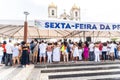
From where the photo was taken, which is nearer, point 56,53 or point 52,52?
point 56,53

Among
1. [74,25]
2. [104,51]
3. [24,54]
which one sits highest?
[74,25]

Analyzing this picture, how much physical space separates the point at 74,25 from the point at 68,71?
3997 millimetres

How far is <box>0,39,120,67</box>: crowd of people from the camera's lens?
44.8ft

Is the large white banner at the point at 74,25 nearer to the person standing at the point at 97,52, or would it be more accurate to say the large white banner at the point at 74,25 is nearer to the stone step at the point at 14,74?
the person standing at the point at 97,52

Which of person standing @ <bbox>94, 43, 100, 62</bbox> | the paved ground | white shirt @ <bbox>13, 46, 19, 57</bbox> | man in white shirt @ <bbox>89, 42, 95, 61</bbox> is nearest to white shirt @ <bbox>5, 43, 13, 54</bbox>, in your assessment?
white shirt @ <bbox>13, 46, 19, 57</bbox>

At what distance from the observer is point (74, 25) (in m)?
15.5

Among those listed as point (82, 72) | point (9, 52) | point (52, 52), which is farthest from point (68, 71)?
point (9, 52)

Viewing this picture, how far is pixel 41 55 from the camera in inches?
571

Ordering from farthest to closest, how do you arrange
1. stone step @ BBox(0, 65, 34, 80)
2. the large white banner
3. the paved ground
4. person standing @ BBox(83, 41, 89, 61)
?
person standing @ BBox(83, 41, 89, 61), the large white banner, the paved ground, stone step @ BBox(0, 65, 34, 80)

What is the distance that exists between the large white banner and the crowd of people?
38.8 inches

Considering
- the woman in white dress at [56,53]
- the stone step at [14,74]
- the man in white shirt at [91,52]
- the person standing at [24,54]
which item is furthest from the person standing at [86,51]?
the stone step at [14,74]

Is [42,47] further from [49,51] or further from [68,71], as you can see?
[68,71]

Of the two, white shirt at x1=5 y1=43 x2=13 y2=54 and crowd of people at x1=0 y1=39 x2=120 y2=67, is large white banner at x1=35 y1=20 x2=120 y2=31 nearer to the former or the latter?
crowd of people at x1=0 y1=39 x2=120 y2=67

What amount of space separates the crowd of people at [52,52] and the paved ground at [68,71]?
113 cm
